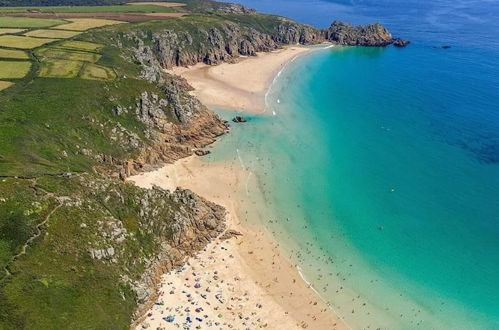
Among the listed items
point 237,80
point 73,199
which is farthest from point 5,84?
point 237,80

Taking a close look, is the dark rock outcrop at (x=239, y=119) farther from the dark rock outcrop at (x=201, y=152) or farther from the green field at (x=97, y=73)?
the green field at (x=97, y=73)

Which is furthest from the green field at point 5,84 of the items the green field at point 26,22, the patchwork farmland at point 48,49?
the green field at point 26,22

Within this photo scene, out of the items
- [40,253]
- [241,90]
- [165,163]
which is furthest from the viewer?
[241,90]

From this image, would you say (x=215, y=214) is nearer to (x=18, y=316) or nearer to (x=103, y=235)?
(x=103, y=235)

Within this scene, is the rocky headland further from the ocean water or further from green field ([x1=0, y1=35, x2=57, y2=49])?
green field ([x1=0, y1=35, x2=57, y2=49])

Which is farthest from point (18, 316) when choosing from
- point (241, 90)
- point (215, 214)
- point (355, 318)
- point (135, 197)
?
point (241, 90)

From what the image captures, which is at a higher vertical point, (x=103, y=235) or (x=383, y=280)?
(x=103, y=235)
